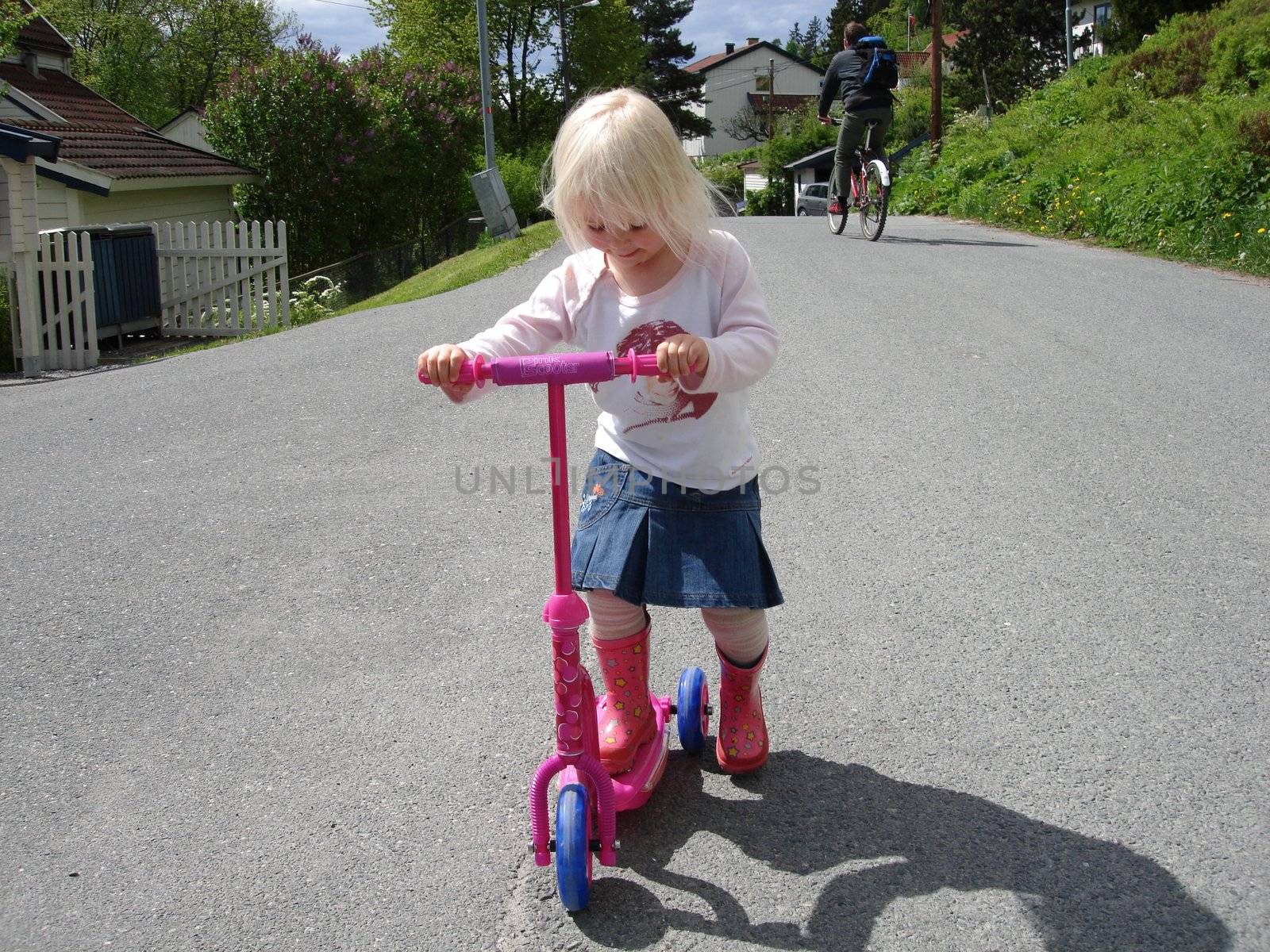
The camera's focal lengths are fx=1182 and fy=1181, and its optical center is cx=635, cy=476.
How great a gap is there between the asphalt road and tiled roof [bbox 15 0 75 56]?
52.8 feet

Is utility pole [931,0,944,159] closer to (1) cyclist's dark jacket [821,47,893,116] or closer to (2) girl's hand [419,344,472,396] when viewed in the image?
(1) cyclist's dark jacket [821,47,893,116]

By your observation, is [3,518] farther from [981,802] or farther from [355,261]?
[355,261]

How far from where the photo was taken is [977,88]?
43812 millimetres

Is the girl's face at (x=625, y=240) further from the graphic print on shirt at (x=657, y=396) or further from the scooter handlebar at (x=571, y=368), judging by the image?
the scooter handlebar at (x=571, y=368)

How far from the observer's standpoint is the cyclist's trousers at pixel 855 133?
39.4 feet

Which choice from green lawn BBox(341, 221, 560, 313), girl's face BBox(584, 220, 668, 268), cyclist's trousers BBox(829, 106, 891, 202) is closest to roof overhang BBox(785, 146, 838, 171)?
green lawn BBox(341, 221, 560, 313)

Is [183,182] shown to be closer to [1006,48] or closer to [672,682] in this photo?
[672,682]

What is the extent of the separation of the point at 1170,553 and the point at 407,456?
127 inches

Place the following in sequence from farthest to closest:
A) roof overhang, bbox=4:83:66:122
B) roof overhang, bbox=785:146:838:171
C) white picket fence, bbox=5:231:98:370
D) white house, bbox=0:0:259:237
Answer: roof overhang, bbox=785:146:838:171 < roof overhang, bbox=4:83:66:122 < white house, bbox=0:0:259:237 < white picket fence, bbox=5:231:98:370

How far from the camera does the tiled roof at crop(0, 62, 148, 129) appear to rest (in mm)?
18641

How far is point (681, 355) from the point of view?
209 centimetres

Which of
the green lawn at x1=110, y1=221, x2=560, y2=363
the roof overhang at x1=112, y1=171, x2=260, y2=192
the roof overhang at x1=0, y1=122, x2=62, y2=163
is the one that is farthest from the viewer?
the roof overhang at x1=112, y1=171, x2=260, y2=192

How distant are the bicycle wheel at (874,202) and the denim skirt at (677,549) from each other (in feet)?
32.8

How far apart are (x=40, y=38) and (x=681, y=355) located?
21712 mm
